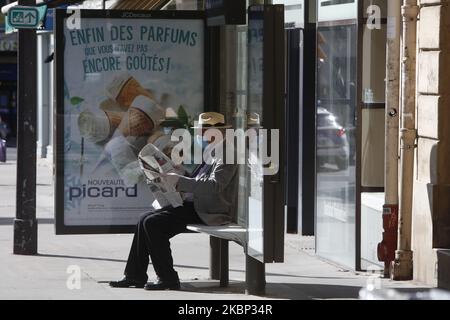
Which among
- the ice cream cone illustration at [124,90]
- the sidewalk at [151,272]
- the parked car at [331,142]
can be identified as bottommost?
the sidewalk at [151,272]

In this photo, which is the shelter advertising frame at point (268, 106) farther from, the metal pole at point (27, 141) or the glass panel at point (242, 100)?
the metal pole at point (27, 141)

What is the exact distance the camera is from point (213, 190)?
9.18 meters

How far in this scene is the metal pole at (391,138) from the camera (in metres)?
9.91

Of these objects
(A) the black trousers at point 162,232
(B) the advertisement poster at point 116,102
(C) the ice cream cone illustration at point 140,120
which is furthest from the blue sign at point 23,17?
(A) the black trousers at point 162,232

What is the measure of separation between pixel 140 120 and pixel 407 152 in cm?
240

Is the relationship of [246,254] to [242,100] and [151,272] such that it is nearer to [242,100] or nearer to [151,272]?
[242,100]

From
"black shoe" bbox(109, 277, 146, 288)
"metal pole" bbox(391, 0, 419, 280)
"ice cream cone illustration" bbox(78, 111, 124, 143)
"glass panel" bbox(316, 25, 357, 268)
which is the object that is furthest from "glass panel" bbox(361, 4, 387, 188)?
"black shoe" bbox(109, 277, 146, 288)

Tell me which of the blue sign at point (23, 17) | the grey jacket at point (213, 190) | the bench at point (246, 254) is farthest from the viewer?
the blue sign at point (23, 17)

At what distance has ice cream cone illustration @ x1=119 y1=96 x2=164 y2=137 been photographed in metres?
10.2

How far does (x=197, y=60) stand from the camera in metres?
10.3

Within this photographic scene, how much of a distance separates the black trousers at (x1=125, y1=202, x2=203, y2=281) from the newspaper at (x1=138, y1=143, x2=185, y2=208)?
10 centimetres

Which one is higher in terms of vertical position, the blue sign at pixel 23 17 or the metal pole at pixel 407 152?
the blue sign at pixel 23 17

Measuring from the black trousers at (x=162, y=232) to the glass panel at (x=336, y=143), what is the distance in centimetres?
192

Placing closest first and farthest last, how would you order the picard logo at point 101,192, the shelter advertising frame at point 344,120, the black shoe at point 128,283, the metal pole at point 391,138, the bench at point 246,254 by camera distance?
the bench at point 246,254
the black shoe at point 128,283
the metal pole at point 391,138
the picard logo at point 101,192
the shelter advertising frame at point 344,120
